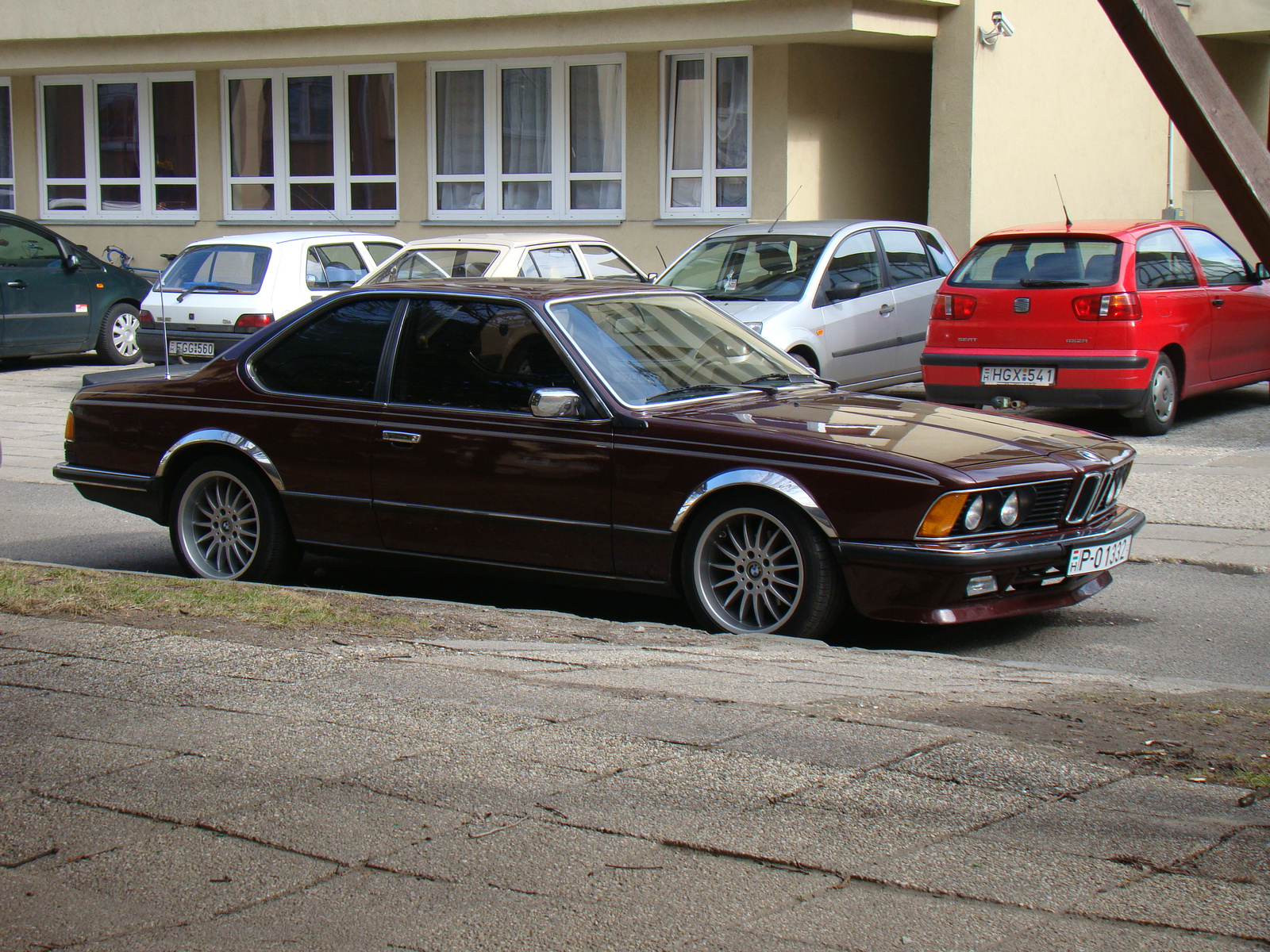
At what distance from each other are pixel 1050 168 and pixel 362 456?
574 inches

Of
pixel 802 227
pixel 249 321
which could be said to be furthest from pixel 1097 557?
pixel 249 321

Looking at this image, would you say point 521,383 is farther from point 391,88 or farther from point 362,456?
point 391,88

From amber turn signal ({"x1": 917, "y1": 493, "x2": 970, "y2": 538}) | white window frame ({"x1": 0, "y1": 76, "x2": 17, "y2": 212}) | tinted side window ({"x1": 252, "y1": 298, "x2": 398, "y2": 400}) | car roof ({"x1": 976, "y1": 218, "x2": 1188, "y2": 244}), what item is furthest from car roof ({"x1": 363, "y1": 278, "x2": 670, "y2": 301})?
white window frame ({"x1": 0, "y1": 76, "x2": 17, "y2": 212})

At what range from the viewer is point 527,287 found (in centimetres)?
675

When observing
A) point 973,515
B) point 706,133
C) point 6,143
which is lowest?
point 973,515

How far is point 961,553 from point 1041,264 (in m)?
6.60

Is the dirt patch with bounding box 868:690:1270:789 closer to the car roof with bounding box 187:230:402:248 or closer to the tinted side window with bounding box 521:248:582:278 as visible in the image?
the tinted side window with bounding box 521:248:582:278

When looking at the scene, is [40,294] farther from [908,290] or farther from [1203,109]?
[1203,109]

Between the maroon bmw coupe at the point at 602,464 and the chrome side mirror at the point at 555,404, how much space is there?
11 millimetres

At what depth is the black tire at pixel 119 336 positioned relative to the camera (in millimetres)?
18203

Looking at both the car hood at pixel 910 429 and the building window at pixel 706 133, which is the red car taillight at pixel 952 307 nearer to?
the car hood at pixel 910 429

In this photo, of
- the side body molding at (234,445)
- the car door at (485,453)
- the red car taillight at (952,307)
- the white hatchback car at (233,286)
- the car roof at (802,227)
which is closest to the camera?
the car door at (485,453)

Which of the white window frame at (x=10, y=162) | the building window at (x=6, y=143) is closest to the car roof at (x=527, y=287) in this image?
the white window frame at (x=10, y=162)

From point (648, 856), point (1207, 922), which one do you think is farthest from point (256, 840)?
point (1207, 922)
